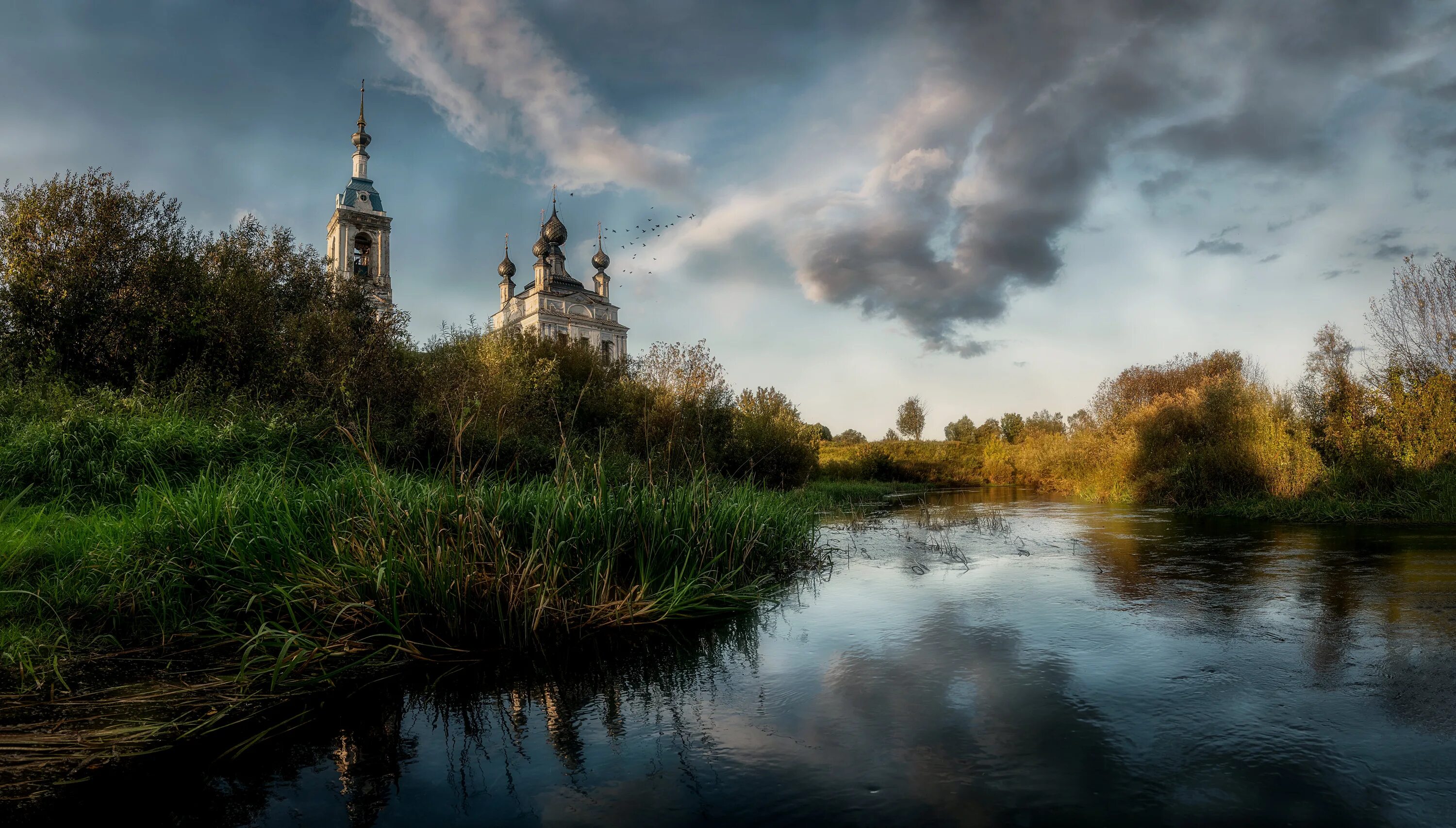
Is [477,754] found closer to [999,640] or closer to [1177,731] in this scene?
[1177,731]

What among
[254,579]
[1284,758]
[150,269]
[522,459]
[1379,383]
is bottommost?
[1284,758]

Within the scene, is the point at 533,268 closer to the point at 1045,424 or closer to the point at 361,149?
the point at 361,149

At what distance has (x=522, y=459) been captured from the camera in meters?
11.8

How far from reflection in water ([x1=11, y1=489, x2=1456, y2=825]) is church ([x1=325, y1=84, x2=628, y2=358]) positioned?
47726 millimetres

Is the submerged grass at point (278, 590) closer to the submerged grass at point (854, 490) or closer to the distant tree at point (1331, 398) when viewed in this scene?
the submerged grass at point (854, 490)

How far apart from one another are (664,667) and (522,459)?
7794 millimetres

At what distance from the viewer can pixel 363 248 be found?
5281cm

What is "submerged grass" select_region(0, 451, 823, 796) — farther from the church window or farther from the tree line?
the church window

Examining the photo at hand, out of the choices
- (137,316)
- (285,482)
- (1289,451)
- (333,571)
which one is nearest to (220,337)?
(137,316)

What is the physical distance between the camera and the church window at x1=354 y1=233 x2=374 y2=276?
52.1 meters

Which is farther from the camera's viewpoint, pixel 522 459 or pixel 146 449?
pixel 522 459

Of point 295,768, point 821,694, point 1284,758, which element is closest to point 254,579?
point 295,768

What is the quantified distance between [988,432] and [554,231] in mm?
51792

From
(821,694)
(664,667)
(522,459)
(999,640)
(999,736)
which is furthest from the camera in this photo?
(522,459)
